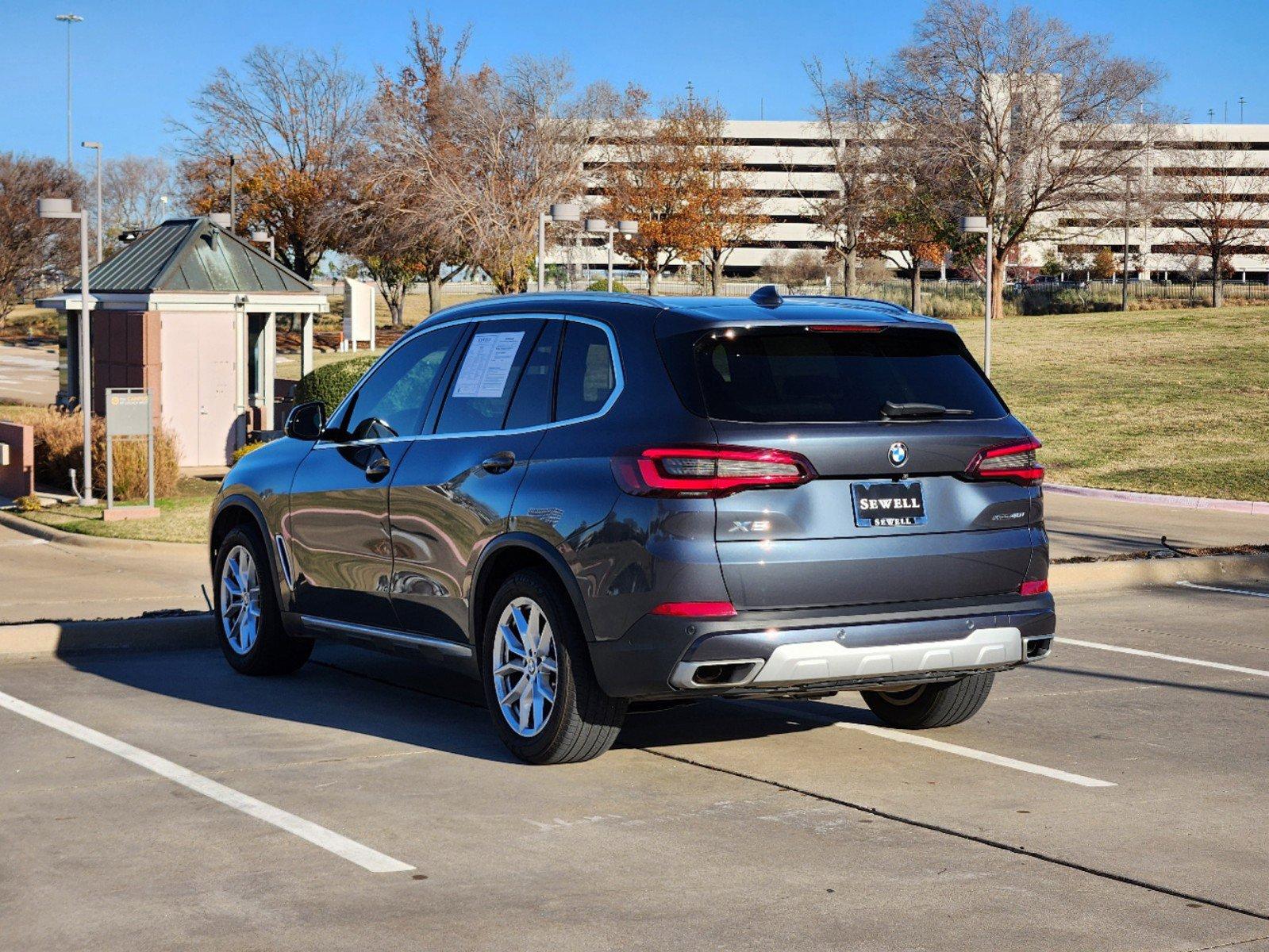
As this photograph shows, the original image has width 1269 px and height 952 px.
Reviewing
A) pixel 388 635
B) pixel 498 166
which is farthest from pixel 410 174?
pixel 388 635

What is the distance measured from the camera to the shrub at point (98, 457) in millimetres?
20422

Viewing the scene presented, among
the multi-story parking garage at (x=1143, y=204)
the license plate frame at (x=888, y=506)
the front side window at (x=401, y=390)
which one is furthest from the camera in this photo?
the multi-story parking garage at (x=1143, y=204)

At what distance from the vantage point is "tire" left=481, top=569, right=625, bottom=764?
256 inches

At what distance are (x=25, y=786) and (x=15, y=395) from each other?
3891cm

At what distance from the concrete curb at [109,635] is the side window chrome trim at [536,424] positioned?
2.05 metres

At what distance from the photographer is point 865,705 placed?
323 inches

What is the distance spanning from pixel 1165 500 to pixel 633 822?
15542 millimetres

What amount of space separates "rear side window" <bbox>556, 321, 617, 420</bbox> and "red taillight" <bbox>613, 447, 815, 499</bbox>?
1.82ft

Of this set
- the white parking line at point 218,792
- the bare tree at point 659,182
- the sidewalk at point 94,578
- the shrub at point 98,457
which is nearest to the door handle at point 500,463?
the white parking line at point 218,792

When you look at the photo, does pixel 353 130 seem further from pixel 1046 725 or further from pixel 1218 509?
pixel 1046 725

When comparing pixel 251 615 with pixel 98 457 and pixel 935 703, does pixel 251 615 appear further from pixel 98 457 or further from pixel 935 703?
pixel 98 457

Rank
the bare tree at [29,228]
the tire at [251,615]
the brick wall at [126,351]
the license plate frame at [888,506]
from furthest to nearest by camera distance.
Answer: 1. the bare tree at [29,228]
2. the brick wall at [126,351]
3. the tire at [251,615]
4. the license plate frame at [888,506]

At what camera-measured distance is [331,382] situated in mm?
25766

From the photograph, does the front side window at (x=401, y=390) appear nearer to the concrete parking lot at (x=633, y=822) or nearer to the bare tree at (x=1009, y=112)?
the concrete parking lot at (x=633, y=822)
